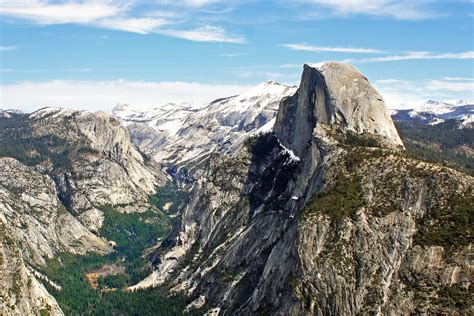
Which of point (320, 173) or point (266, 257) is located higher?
point (320, 173)

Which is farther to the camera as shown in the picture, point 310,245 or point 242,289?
point 242,289

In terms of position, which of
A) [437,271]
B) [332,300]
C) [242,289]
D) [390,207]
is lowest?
[242,289]

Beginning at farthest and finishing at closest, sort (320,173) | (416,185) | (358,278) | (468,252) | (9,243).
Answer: (320,173), (9,243), (416,185), (358,278), (468,252)

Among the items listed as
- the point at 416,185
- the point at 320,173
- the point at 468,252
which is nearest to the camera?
the point at 468,252

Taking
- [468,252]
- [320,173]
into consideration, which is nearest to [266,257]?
[320,173]

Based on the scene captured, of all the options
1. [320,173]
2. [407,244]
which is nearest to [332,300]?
[407,244]

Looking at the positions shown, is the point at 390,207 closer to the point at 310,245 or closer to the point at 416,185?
the point at 416,185

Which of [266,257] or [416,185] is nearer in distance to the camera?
[416,185]

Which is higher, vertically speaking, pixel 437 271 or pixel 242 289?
pixel 437 271

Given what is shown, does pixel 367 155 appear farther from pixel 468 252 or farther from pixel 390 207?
pixel 468 252
